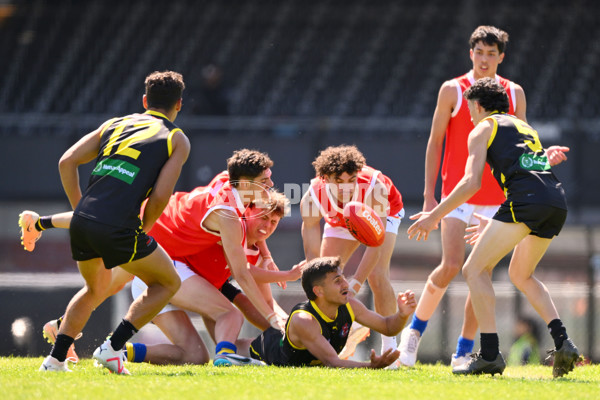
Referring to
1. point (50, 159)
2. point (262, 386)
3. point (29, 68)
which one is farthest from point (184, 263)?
point (29, 68)

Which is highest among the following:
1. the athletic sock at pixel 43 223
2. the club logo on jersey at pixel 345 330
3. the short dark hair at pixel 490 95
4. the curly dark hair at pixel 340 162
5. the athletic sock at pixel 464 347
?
the short dark hair at pixel 490 95

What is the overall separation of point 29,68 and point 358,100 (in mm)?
6888

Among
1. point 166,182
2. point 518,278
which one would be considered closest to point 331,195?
point 518,278

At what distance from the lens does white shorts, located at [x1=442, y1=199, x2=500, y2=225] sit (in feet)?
21.2

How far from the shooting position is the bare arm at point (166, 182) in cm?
512

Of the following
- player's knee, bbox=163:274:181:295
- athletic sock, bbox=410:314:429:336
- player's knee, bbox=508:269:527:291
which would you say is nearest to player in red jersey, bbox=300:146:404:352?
athletic sock, bbox=410:314:429:336

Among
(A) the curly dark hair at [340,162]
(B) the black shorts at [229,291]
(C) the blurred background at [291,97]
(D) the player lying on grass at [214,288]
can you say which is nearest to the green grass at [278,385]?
(D) the player lying on grass at [214,288]

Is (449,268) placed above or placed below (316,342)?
above

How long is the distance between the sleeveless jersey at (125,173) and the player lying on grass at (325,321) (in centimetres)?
135

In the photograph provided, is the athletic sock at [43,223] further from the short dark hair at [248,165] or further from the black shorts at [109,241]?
the short dark hair at [248,165]

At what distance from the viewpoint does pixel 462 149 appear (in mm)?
6637

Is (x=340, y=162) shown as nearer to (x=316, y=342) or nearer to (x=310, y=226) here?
(x=310, y=226)

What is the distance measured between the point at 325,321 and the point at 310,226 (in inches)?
38.1

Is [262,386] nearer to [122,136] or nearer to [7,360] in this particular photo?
[122,136]
